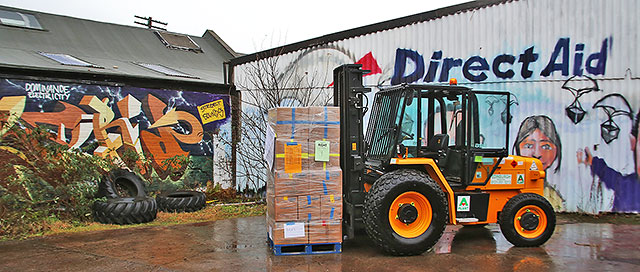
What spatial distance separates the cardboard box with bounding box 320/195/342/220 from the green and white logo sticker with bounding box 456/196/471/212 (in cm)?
192

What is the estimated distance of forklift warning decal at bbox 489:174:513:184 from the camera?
759 cm

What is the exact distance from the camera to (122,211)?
9.19m

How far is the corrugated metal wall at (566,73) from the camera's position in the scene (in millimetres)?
9820

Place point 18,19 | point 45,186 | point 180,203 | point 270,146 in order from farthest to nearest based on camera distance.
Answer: point 18,19
point 180,203
point 45,186
point 270,146

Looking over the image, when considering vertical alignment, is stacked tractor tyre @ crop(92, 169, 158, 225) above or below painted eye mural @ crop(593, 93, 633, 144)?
below

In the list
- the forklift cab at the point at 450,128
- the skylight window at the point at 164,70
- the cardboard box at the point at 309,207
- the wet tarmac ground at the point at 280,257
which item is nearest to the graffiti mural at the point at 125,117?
the skylight window at the point at 164,70

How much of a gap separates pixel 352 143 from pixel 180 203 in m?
5.17

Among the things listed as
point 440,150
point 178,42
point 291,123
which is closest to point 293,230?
point 291,123

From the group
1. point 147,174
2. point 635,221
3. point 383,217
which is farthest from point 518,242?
point 147,174

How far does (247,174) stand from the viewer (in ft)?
43.9

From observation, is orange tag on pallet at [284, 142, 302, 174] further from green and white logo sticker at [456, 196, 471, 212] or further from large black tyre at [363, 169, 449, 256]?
green and white logo sticker at [456, 196, 471, 212]

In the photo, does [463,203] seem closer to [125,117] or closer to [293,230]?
[293,230]

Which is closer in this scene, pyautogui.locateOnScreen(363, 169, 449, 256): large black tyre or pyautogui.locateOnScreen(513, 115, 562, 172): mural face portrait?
pyautogui.locateOnScreen(363, 169, 449, 256): large black tyre

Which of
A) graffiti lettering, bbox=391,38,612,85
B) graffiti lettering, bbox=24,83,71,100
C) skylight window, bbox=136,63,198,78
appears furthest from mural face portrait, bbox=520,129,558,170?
graffiti lettering, bbox=24,83,71,100
